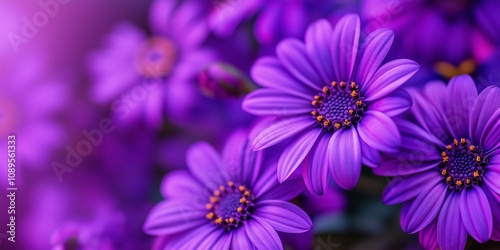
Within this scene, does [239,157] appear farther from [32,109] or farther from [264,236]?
[32,109]

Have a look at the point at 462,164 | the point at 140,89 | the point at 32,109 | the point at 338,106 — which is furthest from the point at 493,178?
the point at 32,109

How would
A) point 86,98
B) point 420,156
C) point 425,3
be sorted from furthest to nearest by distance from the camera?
point 86,98 → point 425,3 → point 420,156

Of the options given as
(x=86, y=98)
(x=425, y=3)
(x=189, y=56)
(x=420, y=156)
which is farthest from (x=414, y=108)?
(x=86, y=98)

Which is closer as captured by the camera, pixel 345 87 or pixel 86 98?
pixel 345 87

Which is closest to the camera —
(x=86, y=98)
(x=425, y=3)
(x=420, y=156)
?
(x=420, y=156)

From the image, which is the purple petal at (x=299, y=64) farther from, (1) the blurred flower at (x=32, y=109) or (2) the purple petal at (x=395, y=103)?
(1) the blurred flower at (x=32, y=109)

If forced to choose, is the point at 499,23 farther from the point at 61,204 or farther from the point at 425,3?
the point at 61,204

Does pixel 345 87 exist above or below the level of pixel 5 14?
below
